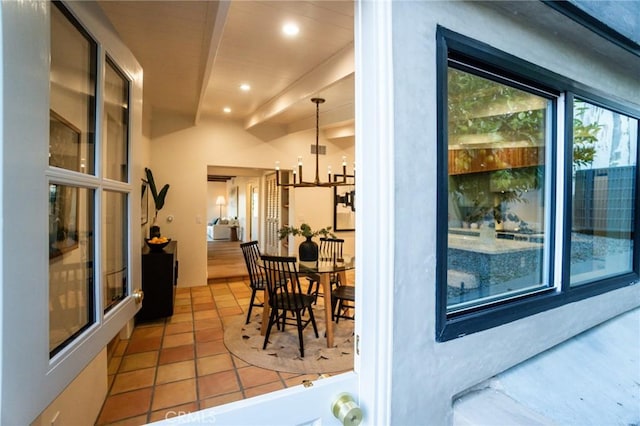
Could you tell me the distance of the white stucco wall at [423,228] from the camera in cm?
83

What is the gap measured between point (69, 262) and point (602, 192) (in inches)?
93.7

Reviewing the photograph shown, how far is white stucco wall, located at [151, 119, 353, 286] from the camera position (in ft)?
16.0

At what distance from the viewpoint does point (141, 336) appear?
3182 millimetres

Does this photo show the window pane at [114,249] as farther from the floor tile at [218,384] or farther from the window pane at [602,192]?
the window pane at [602,192]

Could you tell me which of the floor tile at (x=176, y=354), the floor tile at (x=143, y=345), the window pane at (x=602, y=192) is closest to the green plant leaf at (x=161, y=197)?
the floor tile at (x=143, y=345)

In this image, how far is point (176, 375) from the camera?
8.09ft

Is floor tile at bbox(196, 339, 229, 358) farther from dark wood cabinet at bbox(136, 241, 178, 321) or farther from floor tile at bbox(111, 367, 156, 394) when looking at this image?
dark wood cabinet at bbox(136, 241, 178, 321)

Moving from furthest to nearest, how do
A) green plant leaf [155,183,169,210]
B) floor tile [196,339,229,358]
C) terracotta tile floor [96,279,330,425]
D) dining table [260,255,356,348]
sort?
green plant leaf [155,183,169,210] < dining table [260,255,356,348] < floor tile [196,339,229,358] < terracotta tile floor [96,279,330,425]

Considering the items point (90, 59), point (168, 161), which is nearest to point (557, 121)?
point (90, 59)

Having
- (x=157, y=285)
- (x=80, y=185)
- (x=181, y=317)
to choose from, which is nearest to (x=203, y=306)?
(x=181, y=317)

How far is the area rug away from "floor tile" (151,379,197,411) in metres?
0.52

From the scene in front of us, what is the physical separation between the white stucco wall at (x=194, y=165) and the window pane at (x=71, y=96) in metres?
4.06

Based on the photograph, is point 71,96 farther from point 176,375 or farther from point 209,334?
point 209,334

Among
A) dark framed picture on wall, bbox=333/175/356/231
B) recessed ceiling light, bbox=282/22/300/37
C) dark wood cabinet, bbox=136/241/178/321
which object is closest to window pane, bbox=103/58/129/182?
recessed ceiling light, bbox=282/22/300/37
